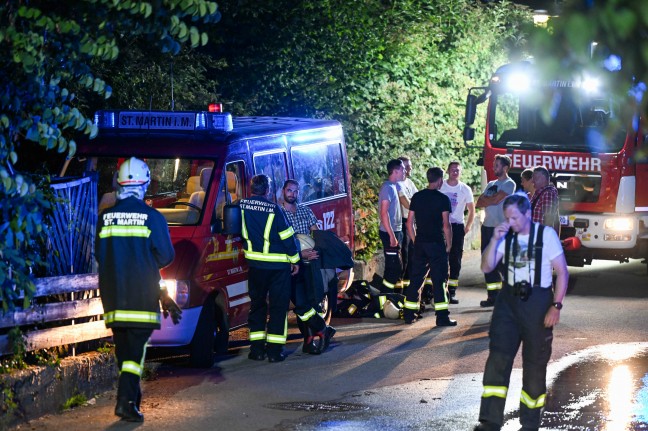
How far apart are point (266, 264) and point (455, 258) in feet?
15.6

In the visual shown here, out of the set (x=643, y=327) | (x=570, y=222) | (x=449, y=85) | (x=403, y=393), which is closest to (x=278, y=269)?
(x=403, y=393)

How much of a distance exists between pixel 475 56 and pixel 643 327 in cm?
1060

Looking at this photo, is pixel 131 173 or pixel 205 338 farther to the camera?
pixel 205 338

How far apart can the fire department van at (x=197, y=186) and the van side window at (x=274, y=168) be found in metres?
0.01

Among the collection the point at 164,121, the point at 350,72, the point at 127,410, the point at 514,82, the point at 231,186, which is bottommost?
the point at 127,410

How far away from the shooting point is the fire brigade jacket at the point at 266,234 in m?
10.4

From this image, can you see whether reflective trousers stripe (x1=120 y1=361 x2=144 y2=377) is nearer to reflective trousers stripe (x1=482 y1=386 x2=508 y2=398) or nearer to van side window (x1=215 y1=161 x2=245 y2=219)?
reflective trousers stripe (x1=482 y1=386 x2=508 y2=398)

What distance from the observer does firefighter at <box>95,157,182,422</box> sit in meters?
8.03

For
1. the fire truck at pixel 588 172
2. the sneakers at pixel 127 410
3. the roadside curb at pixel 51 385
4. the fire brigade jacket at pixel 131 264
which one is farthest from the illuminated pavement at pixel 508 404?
the fire truck at pixel 588 172

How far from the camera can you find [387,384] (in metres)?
9.70

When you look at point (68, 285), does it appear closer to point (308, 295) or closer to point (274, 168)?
point (308, 295)

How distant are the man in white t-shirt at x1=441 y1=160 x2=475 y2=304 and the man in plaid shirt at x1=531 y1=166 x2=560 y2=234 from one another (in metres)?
2.14

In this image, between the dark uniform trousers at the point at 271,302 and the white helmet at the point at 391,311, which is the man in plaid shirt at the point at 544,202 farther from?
the dark uniform trousers at the point at 271,302

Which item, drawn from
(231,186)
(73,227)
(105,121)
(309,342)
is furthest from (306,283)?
(73,227)
